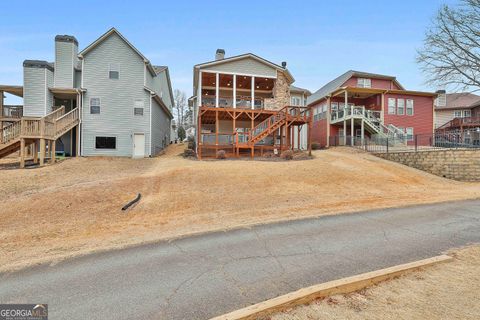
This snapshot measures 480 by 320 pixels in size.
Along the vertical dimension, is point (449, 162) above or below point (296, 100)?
below

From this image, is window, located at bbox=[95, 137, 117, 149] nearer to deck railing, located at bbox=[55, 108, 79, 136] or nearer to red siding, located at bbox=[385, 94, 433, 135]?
deck railing, located at bbox=[55, 108, 79, 136]

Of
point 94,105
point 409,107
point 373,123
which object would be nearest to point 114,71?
point 94,105

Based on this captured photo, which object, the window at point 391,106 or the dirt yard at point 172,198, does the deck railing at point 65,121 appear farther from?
the window at point 391,106

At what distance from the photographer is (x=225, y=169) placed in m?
15.8

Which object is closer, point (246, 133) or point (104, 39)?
point (246, 133)

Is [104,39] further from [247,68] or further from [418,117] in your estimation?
[418,117]

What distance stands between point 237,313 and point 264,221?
4.97m

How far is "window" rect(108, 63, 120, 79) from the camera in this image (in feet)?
75.9

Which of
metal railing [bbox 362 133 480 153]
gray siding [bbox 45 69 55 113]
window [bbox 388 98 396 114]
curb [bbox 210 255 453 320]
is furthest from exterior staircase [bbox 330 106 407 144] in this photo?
gray siding [bbox 45 69 55 113]

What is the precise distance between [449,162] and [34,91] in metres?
30.7

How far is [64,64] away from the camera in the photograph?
23.9 m

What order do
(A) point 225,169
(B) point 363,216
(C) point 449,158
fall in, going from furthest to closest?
(C) point 449,158
(A) point 225,169
(B) point 363,216

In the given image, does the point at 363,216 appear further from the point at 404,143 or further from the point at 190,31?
the point at 190,31

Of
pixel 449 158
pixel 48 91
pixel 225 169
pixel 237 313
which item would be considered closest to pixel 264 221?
pixel 237 313
